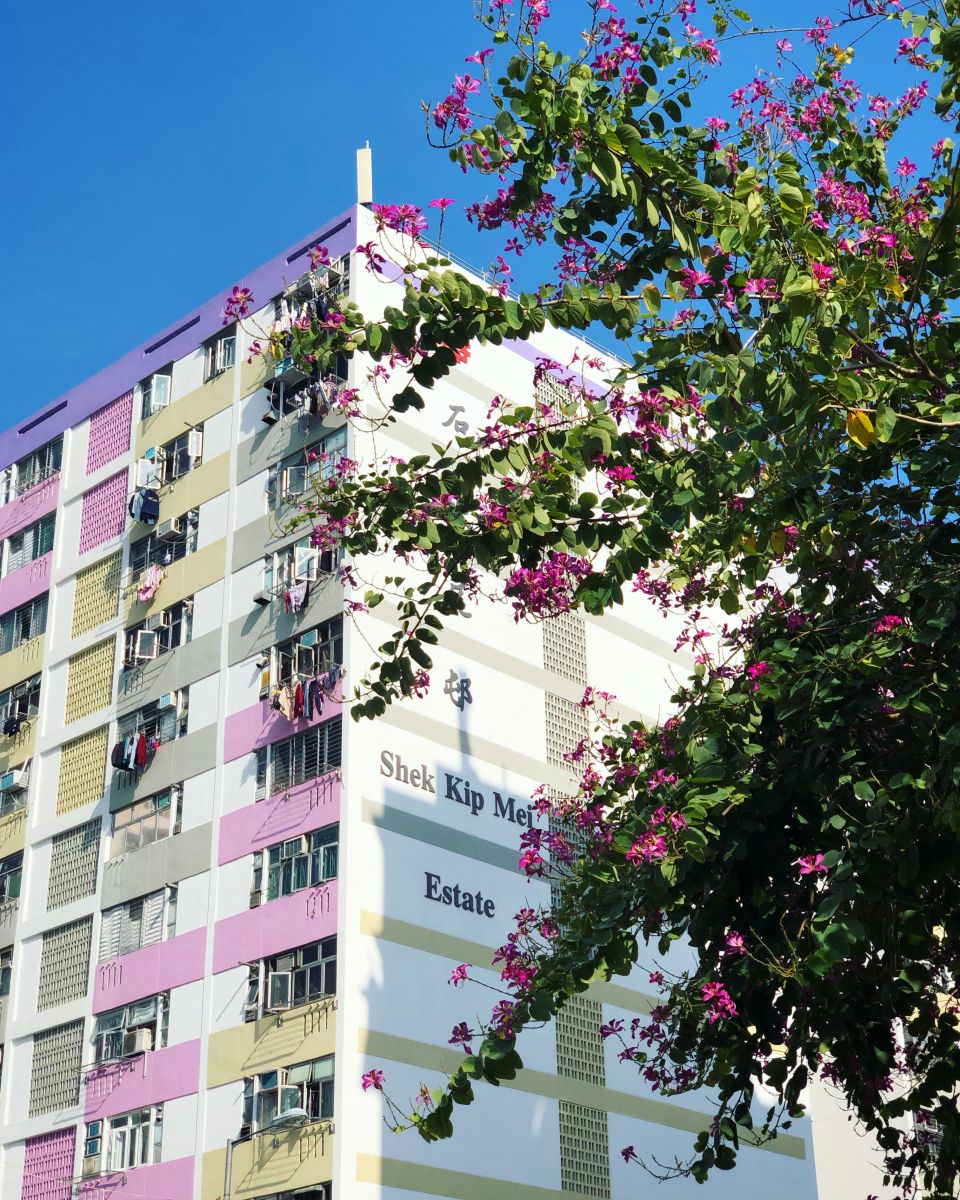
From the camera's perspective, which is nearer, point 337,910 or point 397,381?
point 337,910

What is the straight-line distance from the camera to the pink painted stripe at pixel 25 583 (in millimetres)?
34219

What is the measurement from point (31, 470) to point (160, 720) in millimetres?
9216

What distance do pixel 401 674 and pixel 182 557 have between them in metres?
20.0

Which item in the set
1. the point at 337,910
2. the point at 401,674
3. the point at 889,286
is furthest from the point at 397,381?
the point at 889,286

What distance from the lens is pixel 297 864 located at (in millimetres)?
25609

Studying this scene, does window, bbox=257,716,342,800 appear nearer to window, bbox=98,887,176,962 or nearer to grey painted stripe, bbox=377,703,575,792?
grey painted stripe, bbox=377,703,575,792

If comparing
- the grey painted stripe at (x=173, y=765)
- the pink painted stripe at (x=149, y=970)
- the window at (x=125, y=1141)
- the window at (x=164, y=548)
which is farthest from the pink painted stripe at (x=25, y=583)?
the window at (x=125, y=1141)

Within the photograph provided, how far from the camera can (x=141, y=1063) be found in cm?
2675

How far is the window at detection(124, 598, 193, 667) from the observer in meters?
29.9

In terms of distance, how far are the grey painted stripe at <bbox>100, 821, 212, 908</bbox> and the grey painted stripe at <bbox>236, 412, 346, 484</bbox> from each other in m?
6.34

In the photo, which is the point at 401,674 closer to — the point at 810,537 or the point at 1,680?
the point at 810,537

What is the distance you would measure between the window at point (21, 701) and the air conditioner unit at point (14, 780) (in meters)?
1.09

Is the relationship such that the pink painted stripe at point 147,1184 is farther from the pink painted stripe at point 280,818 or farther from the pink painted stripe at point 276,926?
the pink painted stripe at point 280,818

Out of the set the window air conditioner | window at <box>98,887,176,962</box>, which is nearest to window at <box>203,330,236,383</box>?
window at <box>98,887,176,962</box>
